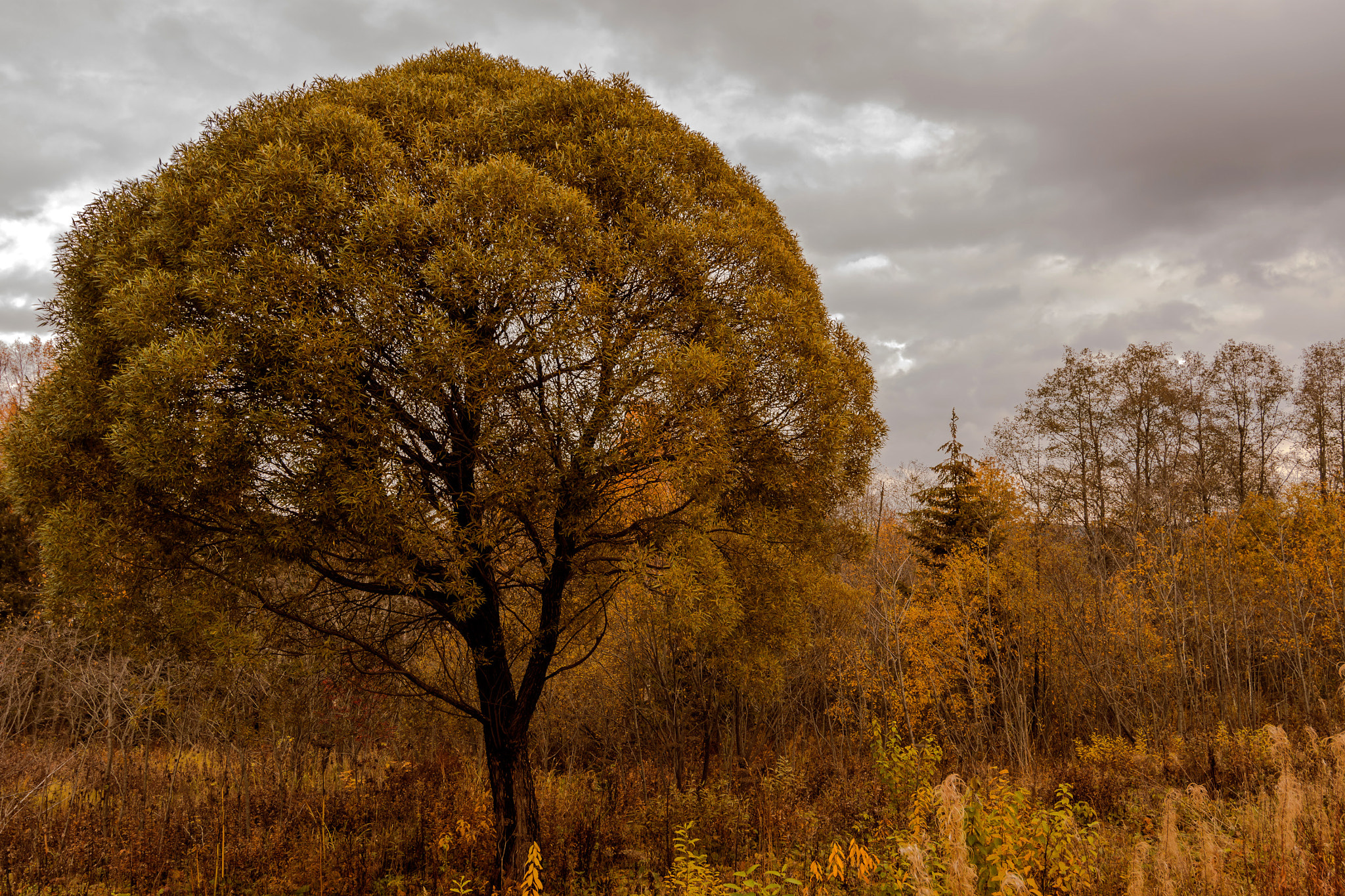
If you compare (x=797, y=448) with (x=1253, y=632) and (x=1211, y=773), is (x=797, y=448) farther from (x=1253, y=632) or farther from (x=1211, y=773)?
(x=1253, y=632)

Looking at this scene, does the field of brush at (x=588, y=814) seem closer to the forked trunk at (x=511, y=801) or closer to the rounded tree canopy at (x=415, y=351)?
the forked trunk at (x=511, y=801)

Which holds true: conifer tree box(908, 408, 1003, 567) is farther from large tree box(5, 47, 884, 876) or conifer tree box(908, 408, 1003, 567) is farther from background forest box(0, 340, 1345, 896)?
large tree box(5, 47, 884, 876)

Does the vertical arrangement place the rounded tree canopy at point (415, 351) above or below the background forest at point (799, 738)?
above

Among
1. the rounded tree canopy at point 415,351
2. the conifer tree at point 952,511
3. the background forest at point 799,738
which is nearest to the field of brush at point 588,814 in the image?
the background forest at point 799,738

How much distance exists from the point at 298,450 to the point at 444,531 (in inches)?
50.0

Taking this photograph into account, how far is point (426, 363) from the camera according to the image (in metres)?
5.80

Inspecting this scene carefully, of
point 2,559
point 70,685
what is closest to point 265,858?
point 70,685

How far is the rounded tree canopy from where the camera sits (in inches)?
221

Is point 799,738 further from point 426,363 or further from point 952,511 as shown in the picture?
point 426,363

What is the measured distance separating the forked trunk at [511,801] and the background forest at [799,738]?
35cm

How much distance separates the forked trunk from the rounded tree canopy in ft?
3.70

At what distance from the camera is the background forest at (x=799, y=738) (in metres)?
5.73

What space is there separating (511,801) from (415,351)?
15.7ft

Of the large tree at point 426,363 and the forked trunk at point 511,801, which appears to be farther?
the forked trunk at point 511,801
